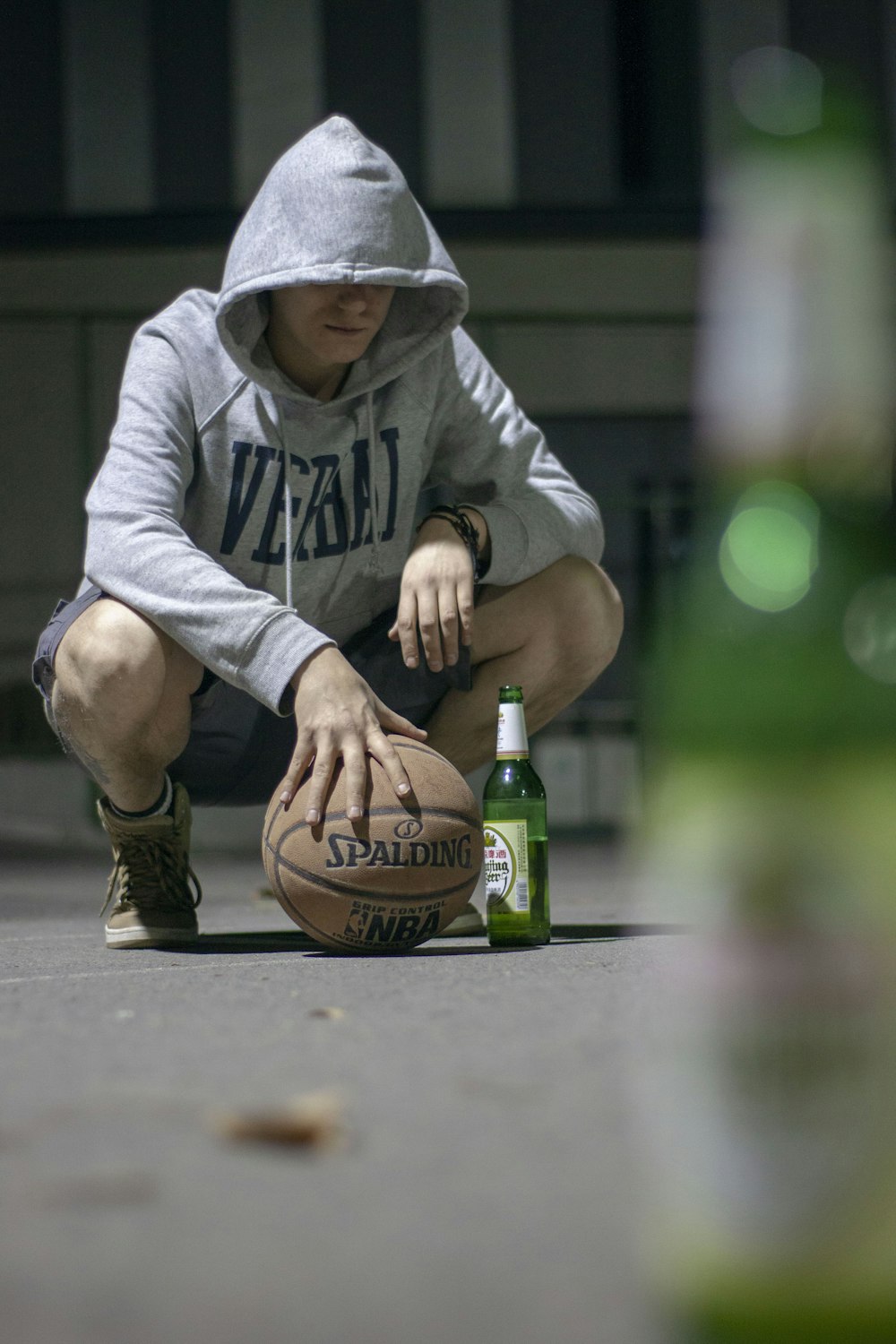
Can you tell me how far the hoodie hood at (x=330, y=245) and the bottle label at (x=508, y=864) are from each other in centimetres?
104

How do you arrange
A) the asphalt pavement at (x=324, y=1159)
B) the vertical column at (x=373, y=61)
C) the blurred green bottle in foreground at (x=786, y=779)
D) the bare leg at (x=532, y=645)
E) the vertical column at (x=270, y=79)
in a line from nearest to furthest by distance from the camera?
the blurred green bottle in foreground at (x=786, y=779) < the asphalt pavement at (x=324, y=1159) < the bare leg at (x=532, y=645) < the vertical column at (x=270, y=79) < the vertical column at (x=373, y=61)

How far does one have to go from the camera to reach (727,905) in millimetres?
892

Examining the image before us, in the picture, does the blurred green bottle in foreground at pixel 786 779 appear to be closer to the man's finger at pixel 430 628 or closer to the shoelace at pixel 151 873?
the man's finger at pixel 430 628

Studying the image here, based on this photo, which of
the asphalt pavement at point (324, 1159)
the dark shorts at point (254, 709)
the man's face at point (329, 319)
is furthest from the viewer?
the dark shorts at point (254, 709)

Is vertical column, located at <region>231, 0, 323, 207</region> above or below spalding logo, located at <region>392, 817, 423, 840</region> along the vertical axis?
above

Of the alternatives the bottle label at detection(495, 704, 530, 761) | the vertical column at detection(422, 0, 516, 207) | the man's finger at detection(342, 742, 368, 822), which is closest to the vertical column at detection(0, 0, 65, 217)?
the vertical column at detection(422, 0, 516, 207)

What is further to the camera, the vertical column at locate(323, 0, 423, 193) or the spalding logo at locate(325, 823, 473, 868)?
the vertical column at locate(323, 0, 423, 193)

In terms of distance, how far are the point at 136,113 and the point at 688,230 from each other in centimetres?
420

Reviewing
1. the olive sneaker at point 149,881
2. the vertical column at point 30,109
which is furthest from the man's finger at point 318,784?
the vertical column at point 30,109

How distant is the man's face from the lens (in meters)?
3.14

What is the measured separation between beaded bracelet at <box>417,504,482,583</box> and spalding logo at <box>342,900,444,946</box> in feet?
2.54

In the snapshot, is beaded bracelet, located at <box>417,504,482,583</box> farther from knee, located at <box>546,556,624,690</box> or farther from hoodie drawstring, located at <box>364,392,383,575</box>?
knee, located at <box>546,556,624,690</box>

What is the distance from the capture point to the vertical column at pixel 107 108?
36.6ft

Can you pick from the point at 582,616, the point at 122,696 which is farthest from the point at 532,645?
the point at 122,696
